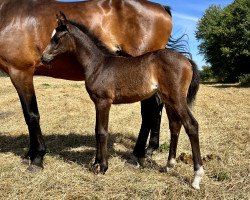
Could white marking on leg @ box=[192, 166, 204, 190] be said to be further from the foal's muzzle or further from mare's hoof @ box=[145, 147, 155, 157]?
the foal's muzzle

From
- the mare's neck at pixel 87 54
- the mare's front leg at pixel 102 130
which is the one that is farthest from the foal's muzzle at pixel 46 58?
the mare's front leg at pixel 102 130

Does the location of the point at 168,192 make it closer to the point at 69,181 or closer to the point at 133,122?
the point at 69,181

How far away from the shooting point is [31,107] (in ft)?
18.0

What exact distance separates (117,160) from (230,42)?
2686cm

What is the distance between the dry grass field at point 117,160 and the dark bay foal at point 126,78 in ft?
1.01

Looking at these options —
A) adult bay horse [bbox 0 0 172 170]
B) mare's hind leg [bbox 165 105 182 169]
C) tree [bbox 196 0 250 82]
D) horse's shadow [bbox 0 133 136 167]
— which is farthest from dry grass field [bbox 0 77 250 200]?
tree [bbox 196 0 250 82]

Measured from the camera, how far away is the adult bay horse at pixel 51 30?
17.8ft

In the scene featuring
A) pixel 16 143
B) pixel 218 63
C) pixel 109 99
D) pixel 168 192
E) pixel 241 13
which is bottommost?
pixel 218 63

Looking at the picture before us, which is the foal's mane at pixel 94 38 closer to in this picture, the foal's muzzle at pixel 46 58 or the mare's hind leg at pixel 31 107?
the foal's muzzle at pixel 46 58

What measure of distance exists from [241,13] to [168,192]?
92.6 ft

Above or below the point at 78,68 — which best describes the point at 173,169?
below

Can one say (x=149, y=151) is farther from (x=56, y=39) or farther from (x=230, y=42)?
(x=230, y=42)

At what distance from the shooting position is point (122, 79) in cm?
481

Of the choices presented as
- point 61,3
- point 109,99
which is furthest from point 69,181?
point 61,3
